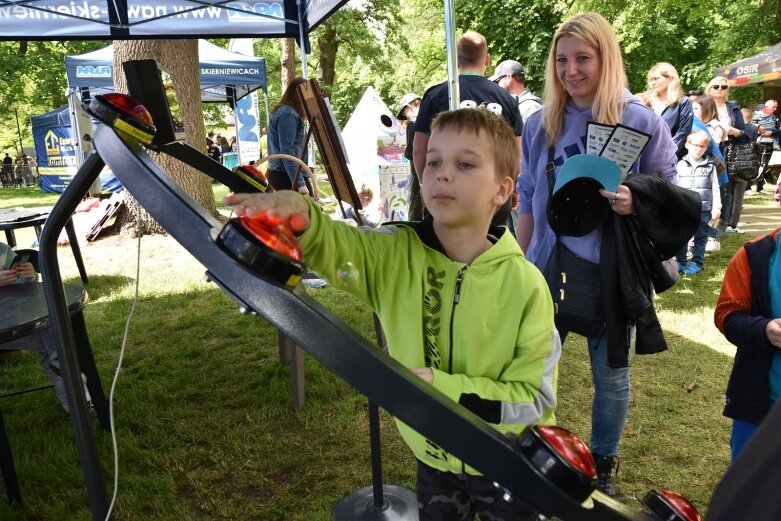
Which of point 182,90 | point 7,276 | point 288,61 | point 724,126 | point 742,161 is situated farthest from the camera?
point 288,61

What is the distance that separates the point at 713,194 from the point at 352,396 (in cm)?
487

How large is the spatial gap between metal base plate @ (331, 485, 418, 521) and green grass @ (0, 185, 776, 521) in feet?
0.35

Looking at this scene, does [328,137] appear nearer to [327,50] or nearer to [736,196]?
[736,196]

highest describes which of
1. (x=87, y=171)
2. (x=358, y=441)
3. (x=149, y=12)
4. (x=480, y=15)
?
(x=480, y=15)

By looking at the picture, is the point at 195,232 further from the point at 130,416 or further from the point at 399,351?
the point at 130,416

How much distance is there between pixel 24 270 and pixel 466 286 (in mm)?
2659

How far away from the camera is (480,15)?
2039cm

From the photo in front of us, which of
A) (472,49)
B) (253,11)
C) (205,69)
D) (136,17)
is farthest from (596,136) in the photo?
(205,69)

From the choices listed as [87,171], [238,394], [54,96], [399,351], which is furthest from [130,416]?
[54,96]

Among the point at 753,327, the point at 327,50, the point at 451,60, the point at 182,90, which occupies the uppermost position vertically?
the point at 327,50

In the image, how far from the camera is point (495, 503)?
1418 millimetres

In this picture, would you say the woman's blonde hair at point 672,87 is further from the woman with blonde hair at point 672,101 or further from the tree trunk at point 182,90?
the tree trunk at point 182,90

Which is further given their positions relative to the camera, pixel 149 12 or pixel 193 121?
pixel 193 121

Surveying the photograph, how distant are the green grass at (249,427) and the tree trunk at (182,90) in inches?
138
